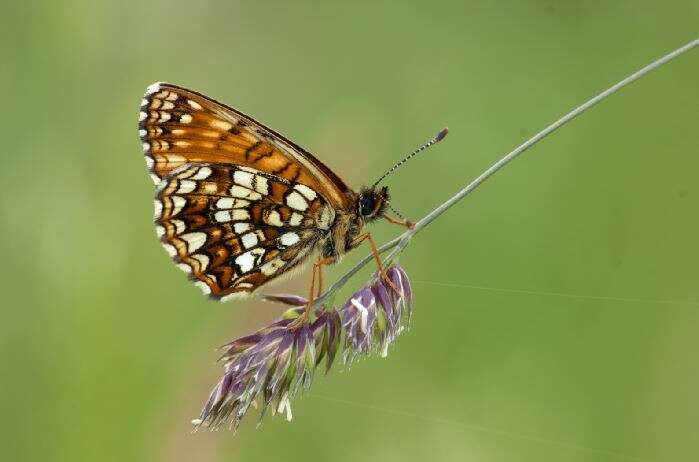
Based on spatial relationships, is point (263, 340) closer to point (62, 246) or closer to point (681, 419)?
point (681, 419)

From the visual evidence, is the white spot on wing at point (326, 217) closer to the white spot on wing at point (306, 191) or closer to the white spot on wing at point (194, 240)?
the white spot on wing at point (306, 191)

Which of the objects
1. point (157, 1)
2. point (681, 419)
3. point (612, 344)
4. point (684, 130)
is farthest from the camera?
point (157, 1)

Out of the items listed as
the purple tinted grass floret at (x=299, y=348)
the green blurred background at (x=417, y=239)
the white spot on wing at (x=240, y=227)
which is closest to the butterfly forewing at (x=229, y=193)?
the white spot on wing at (x=240, y=227)

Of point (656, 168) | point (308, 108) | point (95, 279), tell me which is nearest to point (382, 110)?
point (308, 108)

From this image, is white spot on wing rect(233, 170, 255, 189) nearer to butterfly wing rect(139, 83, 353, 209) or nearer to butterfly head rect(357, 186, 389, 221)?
butterfly wing rect(139, 83, 353, 209)

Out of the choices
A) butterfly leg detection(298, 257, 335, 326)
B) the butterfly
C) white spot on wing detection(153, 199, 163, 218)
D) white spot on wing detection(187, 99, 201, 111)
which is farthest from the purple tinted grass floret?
white spot on wing detection(187, 99, 201, 111)

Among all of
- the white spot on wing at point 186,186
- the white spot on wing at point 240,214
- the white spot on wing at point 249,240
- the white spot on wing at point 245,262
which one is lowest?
the white spot on wing at point 245,262
